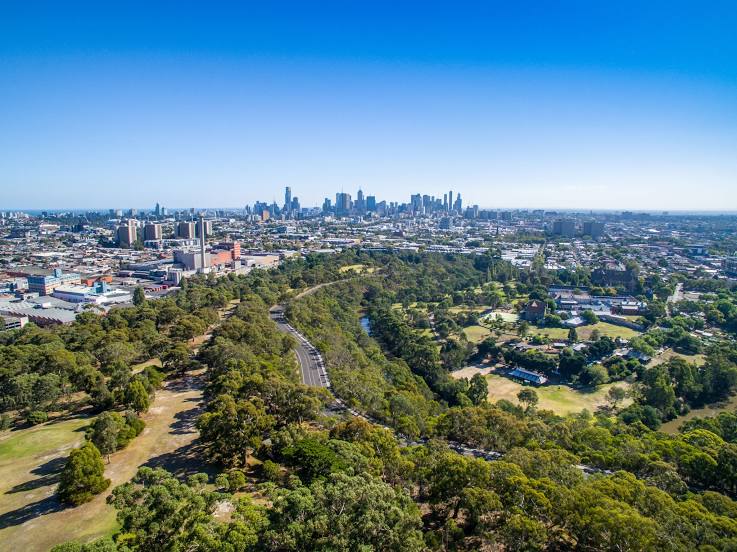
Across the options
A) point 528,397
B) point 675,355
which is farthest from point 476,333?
point 675,355

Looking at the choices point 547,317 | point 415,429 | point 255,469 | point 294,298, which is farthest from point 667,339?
point 255,469

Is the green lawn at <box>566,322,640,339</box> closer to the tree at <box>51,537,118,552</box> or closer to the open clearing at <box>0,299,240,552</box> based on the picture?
the open clearing at <box>0,299,240,552</box>

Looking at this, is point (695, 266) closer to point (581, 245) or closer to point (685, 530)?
point (581, 245)

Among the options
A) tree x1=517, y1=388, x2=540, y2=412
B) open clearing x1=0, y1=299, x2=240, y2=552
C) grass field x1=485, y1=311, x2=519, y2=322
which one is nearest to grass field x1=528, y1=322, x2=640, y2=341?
grass field x1=485, y1=311, x2=519, y2=322

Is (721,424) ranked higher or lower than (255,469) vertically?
lower

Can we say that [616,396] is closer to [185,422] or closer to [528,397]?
[528,397]

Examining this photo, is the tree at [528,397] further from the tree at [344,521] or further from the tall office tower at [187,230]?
the tall office tower at [187,230]

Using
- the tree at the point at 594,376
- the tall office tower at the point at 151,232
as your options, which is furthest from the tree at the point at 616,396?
the tall office tower at the point at 151,232
